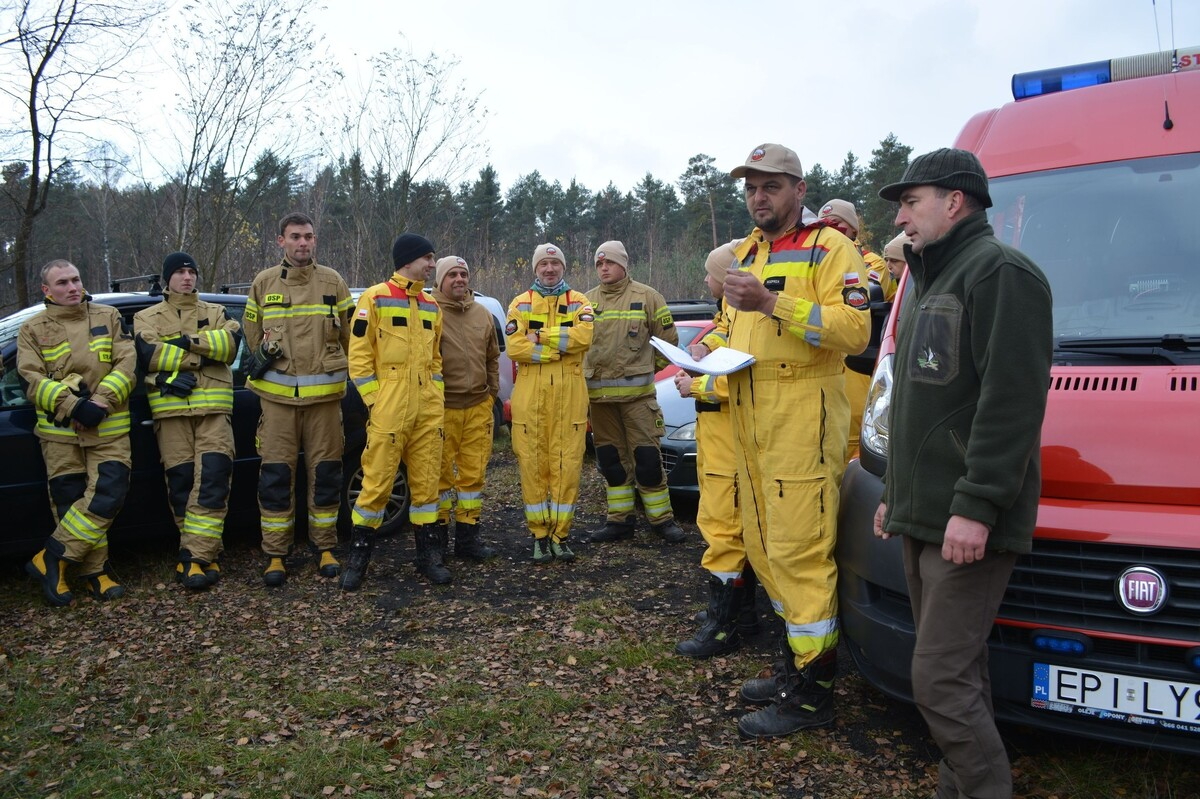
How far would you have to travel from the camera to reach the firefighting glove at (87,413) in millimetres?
4992

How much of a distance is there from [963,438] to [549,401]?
3.78 metres

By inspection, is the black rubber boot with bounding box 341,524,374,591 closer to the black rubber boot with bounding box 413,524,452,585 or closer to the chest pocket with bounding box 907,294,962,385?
the black rubber boot with bounding box 413,524,452,585

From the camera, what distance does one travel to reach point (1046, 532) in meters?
2.61

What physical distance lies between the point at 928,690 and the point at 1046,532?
2.08ft

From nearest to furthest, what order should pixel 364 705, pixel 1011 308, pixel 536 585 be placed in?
1. pixel 1011 308
2. pixel 364 705
3. pixel 536 585

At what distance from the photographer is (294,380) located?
5594 mm

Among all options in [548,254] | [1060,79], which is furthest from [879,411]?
[548,254]

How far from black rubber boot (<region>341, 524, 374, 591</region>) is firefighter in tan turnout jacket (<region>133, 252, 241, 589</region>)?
881mm

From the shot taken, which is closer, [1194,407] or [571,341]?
[1194,407]

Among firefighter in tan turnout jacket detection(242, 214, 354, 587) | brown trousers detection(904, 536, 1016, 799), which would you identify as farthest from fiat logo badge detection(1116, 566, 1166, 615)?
firefighter in tan turnout jacket detection(242, 214, 354, 587)

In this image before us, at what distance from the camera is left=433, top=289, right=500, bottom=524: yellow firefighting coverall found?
595 centimetres

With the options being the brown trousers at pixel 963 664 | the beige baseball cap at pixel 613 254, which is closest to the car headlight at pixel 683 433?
the beige baseball cap at pixel 613 254

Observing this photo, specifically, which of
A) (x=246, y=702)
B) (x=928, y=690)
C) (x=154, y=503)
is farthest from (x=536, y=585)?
(x=928, y=690)

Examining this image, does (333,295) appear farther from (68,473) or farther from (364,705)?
(364,705)
